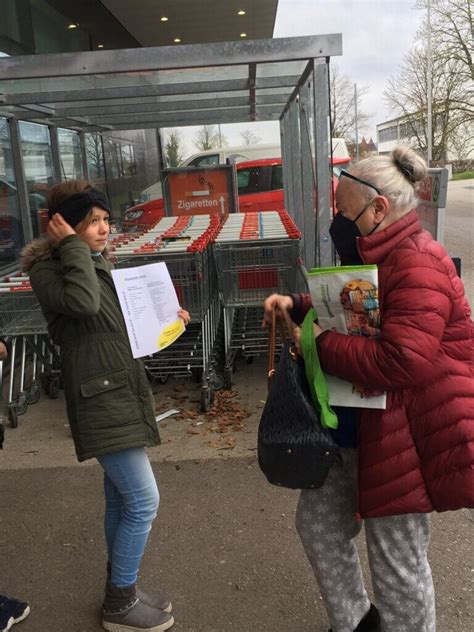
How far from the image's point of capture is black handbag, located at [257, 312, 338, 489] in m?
2.08

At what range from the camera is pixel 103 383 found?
240cm

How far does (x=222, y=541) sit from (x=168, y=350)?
2663 mm

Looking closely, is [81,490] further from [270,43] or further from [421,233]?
[270,43]

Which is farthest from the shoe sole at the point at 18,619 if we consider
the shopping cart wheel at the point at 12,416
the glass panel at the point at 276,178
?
the glass panel at the point at 276,178

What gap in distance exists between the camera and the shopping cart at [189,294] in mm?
5277

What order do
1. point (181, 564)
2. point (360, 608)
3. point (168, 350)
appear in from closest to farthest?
point (360, 608) → point (181, 564) → point (168, 350)

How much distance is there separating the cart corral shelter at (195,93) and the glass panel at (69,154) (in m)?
0.21

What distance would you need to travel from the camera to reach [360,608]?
2.40 metres

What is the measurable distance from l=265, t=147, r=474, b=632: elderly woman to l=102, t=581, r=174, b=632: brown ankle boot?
1051 mm

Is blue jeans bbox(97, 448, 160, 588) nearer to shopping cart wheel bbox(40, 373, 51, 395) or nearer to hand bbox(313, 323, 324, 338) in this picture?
hand bbox(313, 323, 324, 338)

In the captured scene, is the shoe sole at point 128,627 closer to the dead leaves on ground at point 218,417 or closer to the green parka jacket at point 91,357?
the green parka jacket at point 91,357

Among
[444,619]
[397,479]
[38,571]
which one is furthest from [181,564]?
[397,479]

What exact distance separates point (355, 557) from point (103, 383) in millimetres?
1198

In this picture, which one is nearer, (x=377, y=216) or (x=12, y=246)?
(x=377, y=216)
